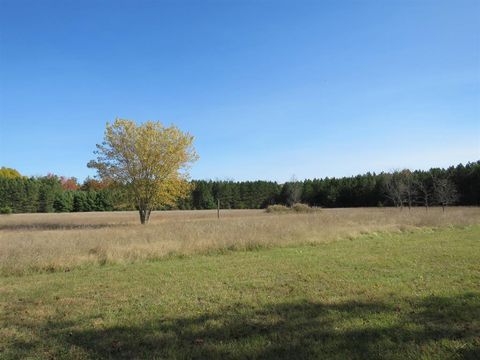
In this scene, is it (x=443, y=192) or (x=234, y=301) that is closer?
(x=234, y=301)

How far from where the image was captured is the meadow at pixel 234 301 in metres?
5.31

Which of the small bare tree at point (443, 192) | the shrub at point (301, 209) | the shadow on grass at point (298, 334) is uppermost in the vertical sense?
the small bare tree at point (443, 192)

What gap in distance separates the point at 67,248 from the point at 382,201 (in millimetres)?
71694

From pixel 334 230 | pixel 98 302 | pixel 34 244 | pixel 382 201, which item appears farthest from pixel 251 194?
pixel 98 302

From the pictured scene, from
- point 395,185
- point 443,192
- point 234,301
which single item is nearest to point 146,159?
point 234,301

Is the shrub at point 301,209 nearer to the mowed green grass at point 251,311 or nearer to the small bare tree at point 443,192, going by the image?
the small bare tree at point 443,192

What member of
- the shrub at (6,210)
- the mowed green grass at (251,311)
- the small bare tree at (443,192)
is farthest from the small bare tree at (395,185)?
the shrub at (6,210)

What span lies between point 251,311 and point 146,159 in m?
25.6

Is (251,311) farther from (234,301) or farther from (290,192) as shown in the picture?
(290,192)

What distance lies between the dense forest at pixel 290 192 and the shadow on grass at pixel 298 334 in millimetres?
50788

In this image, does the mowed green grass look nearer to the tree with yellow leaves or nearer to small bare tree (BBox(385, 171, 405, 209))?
the tree with yellow leaves

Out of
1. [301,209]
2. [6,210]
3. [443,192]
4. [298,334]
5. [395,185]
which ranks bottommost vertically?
[298,334]

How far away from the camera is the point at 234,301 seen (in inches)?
304

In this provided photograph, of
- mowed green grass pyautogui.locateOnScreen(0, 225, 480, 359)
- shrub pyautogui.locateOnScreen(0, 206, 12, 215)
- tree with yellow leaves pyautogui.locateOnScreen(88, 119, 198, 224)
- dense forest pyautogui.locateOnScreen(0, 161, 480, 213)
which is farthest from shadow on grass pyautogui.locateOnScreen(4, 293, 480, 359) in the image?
shrub pyautogui.locateOnScreen(0, 206, 12, 215)
